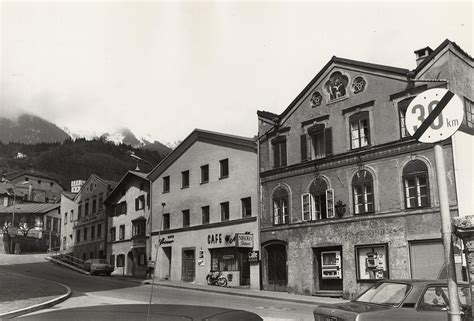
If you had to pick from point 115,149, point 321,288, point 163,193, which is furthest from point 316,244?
point 115,149

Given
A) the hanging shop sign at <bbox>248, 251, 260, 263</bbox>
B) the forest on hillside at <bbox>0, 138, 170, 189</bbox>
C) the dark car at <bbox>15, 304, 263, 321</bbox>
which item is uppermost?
the forest on hillside at <bbox>0, 138, 170, 189</bbox>

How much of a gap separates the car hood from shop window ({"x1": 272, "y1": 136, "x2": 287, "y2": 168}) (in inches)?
830

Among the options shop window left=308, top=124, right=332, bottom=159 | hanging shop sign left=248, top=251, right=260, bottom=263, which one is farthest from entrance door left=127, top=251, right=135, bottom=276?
shop window left=308, top=124, right=332, bottom=159

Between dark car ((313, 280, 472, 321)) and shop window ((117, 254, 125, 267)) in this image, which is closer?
dark car ((313, 280, 472, 321))

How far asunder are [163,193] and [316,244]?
689 inches

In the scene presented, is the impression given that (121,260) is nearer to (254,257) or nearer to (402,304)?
(254,257)

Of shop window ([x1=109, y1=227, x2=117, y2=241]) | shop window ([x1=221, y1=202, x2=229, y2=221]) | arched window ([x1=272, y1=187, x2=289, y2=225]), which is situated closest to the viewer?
arched window ([x1=272, y1=187, x2=289, y2=225])

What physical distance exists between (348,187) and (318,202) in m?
2.34

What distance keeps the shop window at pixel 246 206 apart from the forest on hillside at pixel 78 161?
320 feet

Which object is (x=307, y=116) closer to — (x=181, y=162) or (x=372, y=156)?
(x=372, y=156)

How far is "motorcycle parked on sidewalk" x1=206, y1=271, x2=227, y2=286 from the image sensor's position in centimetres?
3164

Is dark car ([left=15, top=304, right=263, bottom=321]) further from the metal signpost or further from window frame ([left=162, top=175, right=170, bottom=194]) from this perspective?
window frame ([left=162, top=175, right=170, bottom=194])

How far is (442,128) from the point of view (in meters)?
5.21

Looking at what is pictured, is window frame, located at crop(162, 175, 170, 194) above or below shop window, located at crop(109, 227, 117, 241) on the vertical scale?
above
